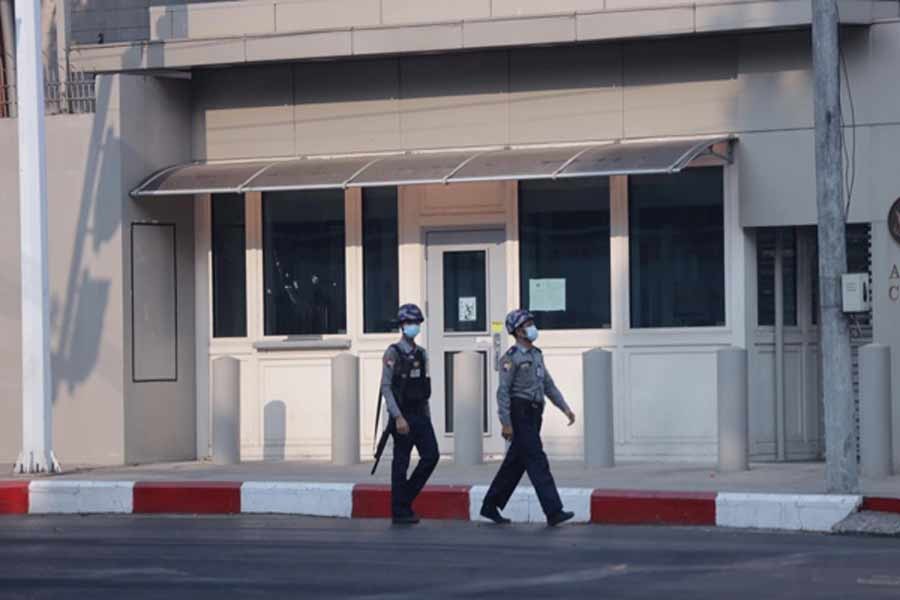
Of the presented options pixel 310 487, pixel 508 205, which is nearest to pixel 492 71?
pixel 508 205

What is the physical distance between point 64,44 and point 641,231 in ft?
21.3

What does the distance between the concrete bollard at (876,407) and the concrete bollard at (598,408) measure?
2283 mm

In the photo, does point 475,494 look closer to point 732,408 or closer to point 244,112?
point 732,408

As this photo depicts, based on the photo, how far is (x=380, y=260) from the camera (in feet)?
61.1

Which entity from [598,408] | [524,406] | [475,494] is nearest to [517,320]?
[524,406]

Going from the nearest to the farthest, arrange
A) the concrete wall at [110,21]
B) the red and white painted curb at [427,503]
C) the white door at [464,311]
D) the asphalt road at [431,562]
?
the asphalt road at [431,562]
the red and white painted curb at [427,503]
the white door at [464,311]
the concrete wall at [110,21]

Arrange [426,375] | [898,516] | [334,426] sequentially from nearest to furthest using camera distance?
[898,516], [426,375], [334,426]

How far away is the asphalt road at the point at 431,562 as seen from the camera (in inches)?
392

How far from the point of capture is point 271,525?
1409 cm

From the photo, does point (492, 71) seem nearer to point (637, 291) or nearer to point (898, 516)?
point (637, 291)

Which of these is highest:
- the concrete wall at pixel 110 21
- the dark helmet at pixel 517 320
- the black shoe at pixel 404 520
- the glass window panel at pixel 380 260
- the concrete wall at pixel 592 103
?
the concrete wall at pixel 110 21

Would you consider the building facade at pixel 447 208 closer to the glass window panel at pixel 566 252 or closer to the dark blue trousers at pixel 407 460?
the glass window panel at pixel 566 252

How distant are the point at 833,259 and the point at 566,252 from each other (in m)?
4.60

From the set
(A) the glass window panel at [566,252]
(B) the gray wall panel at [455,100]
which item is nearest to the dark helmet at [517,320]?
(A) the glass window panel at [566,252]
